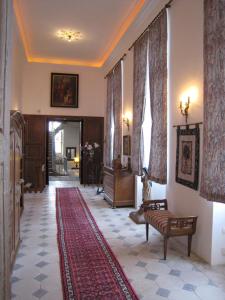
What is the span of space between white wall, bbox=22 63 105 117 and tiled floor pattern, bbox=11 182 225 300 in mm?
6360

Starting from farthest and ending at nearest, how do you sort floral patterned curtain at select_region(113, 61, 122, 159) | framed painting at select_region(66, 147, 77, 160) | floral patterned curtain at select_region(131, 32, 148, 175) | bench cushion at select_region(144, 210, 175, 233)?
framed painting at select_region(66, 147, 77, 160), floral patterned curtain at select_region(113, 61, 122, 159), floral patterned curtain at select_region(131, 32, 148, 175), bench cushion at select_region(144, 210, 175, 233)

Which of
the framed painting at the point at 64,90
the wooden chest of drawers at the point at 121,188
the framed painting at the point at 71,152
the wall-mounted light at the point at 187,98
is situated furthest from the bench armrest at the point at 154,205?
the framed painting at the point at 71,152

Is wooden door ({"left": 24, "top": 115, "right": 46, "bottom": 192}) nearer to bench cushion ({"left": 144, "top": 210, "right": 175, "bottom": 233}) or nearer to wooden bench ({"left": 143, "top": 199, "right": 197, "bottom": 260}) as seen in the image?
bench cushion ({"left": 144, "top": 210, "right": 175, "bottom": 233})

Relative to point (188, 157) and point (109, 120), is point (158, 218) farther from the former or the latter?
point (109, 120)

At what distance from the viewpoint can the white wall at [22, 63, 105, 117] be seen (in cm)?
1131

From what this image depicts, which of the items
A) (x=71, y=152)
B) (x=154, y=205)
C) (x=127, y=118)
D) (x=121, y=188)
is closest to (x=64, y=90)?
(x=127, y=118)

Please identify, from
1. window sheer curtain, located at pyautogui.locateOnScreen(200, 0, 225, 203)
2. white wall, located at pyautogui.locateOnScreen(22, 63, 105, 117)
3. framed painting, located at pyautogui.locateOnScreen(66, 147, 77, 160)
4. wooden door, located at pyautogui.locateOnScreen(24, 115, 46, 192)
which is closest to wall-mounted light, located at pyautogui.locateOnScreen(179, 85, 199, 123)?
window sheer curtain, located at pyautogui.locateOnScreen(200, 0, 225, 203)

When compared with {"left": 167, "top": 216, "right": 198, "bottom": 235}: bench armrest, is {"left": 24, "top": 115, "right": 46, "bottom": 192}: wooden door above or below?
above

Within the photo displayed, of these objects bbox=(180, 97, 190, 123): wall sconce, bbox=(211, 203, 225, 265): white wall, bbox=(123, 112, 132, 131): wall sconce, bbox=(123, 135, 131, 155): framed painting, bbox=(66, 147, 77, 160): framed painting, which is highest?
bbox=(123, 112, 132, 131): wall sconce

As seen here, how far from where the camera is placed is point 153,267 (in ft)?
13.1

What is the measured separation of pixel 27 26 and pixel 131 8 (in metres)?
3.24

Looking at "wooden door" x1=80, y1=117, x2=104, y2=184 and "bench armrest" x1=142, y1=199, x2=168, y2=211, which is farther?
"wooden door" x1=80, y1=117, x2=104, y2=184

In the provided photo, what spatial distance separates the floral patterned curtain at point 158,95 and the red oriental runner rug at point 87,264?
1801 mm

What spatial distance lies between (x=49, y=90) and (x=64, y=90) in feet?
2.06
